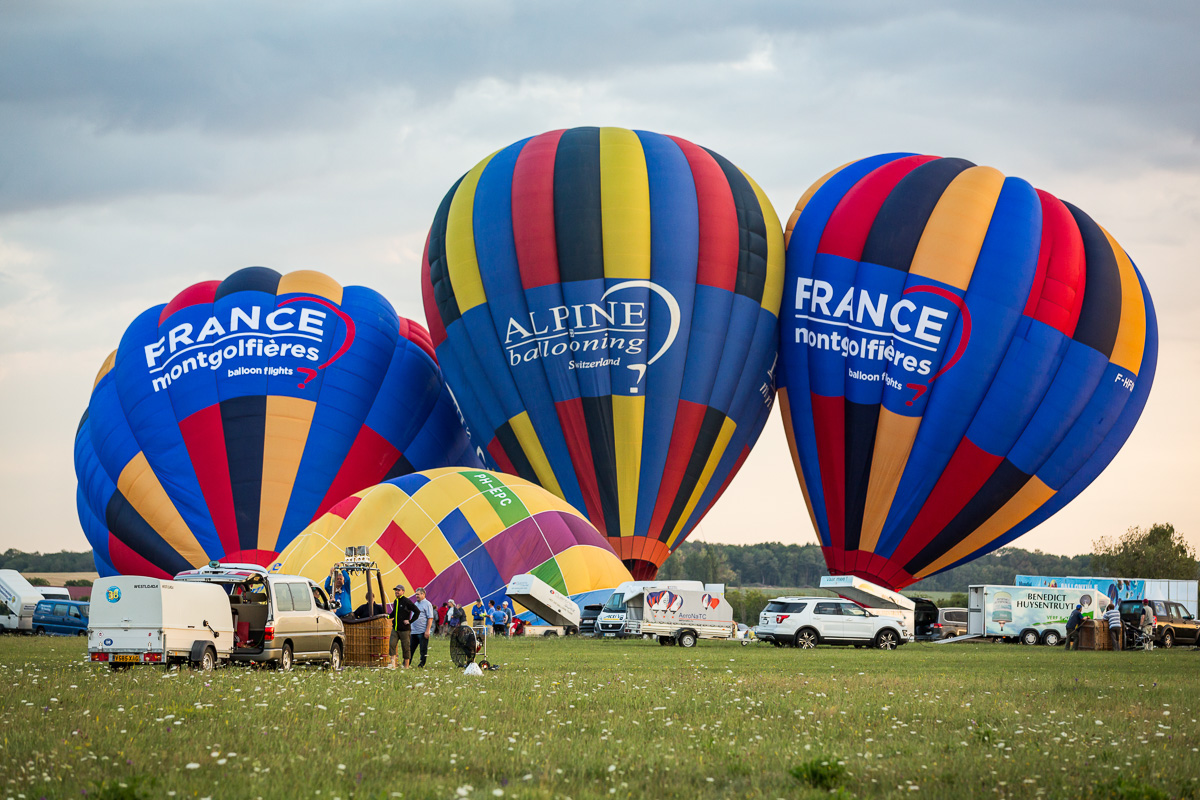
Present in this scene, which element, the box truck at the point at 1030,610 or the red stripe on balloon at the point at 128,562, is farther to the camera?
the box truck at the point at 1030,610

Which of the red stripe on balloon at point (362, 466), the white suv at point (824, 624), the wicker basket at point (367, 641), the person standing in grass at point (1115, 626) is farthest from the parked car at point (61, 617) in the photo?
A: the person standing in grass at point (1115, 626)

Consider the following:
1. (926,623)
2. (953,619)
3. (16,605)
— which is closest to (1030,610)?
(926,623)

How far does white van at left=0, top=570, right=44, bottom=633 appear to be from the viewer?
39156 millimetres

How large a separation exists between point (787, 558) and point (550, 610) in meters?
109

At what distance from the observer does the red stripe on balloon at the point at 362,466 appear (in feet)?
117

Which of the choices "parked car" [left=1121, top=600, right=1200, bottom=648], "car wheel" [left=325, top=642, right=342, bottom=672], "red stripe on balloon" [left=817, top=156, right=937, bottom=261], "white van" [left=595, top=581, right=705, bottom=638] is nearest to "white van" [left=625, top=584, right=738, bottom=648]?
"white van" [left=595, top=581, right=705, bottom=638]

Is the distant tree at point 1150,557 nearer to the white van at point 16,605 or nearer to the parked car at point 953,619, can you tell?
the parked car at point 953,619

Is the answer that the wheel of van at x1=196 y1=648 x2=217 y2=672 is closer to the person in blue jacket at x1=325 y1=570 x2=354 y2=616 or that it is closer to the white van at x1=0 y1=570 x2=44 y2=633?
the person in blue jacket at x1=325 y1=570 x2=354 y2=616

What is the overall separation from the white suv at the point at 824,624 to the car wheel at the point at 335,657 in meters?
13.3

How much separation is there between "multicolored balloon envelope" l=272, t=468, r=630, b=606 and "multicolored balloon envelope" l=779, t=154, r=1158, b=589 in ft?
27.8

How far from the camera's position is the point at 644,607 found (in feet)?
99.7

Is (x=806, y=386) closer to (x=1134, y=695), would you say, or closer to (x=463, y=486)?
(x=463, y=486)

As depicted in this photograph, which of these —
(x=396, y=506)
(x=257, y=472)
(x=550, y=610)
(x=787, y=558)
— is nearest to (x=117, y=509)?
(x=257, y=472)

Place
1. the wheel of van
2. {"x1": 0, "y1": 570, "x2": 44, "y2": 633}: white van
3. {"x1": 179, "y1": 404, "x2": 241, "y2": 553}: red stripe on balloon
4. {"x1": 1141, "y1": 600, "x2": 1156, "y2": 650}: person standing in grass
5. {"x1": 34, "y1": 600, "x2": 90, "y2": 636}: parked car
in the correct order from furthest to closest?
{"x1": 0, "y1": 570, "x2": 44, "y2": 633}: white van → {"x1": 34, "y1": 600, "x2": 90, "y2": 636}: parked car → {"x1": 179, "y1": 404, "x2": 241, "y2": 553}: red stripe on balloon → {"x1": 1141, "y1": 600, "x2": 1156, "y2": 650}: person standing in grass → the wheel of van
